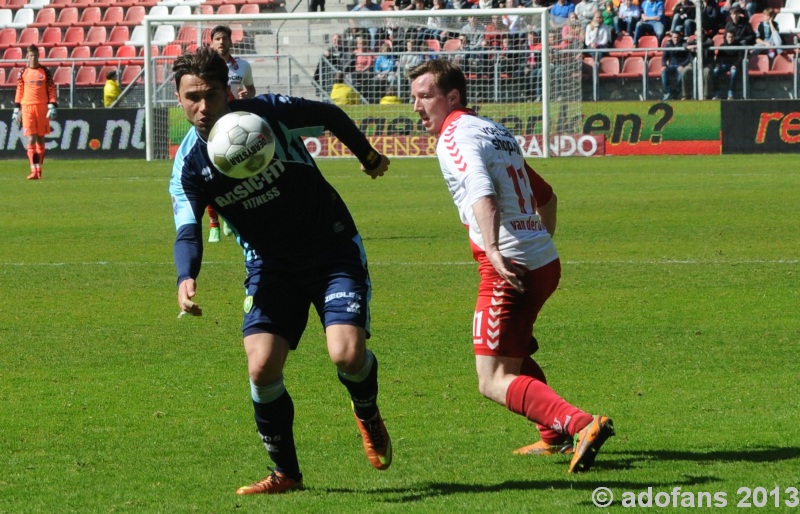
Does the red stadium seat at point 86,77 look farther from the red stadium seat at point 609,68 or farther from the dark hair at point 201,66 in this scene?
the dark hair at point 201,66

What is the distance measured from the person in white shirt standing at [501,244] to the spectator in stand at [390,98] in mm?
19890

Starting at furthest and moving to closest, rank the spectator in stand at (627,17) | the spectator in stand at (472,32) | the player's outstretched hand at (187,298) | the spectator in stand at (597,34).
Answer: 1. the spectator in stand at (627,17)
2. the spectator in stand at (597,34)
3. the spectator in stand at (472,32)
4. the player's outstretched hand at (187,298)

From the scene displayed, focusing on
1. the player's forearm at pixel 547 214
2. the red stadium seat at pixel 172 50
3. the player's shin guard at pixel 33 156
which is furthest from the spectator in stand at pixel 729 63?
the player's forearm at pixel 547 214

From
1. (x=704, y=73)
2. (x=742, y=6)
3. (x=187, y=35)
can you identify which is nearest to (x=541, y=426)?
(x=704, y=73)

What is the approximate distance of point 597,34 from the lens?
28.0m

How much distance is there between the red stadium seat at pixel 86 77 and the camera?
30.8 metres

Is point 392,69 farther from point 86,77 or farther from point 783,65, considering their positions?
point 86,77

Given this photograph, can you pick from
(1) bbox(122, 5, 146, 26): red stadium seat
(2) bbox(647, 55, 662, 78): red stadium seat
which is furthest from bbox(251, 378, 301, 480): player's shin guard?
(1) bbox(122, 5, 146, 26): red stadium seat

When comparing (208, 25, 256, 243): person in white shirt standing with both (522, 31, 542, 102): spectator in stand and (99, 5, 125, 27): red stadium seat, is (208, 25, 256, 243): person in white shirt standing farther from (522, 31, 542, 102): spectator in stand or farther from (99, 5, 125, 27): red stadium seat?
(99, 5, 125, 27): red stadium seat

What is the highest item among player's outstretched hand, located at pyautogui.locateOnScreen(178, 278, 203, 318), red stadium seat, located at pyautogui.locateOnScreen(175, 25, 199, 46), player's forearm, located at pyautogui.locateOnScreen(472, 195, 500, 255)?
red stadium seat, located at pyautogui.locateOnScreen(175, 25, 199, 46)

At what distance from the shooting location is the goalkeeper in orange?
76.7 feet

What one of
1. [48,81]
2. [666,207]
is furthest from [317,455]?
[48,81]

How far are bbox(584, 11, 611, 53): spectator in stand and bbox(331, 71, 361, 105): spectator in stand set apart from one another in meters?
5.96

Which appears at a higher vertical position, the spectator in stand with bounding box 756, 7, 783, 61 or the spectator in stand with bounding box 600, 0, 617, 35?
the spectator in stand with bounding box 600, 0, 617, 35
